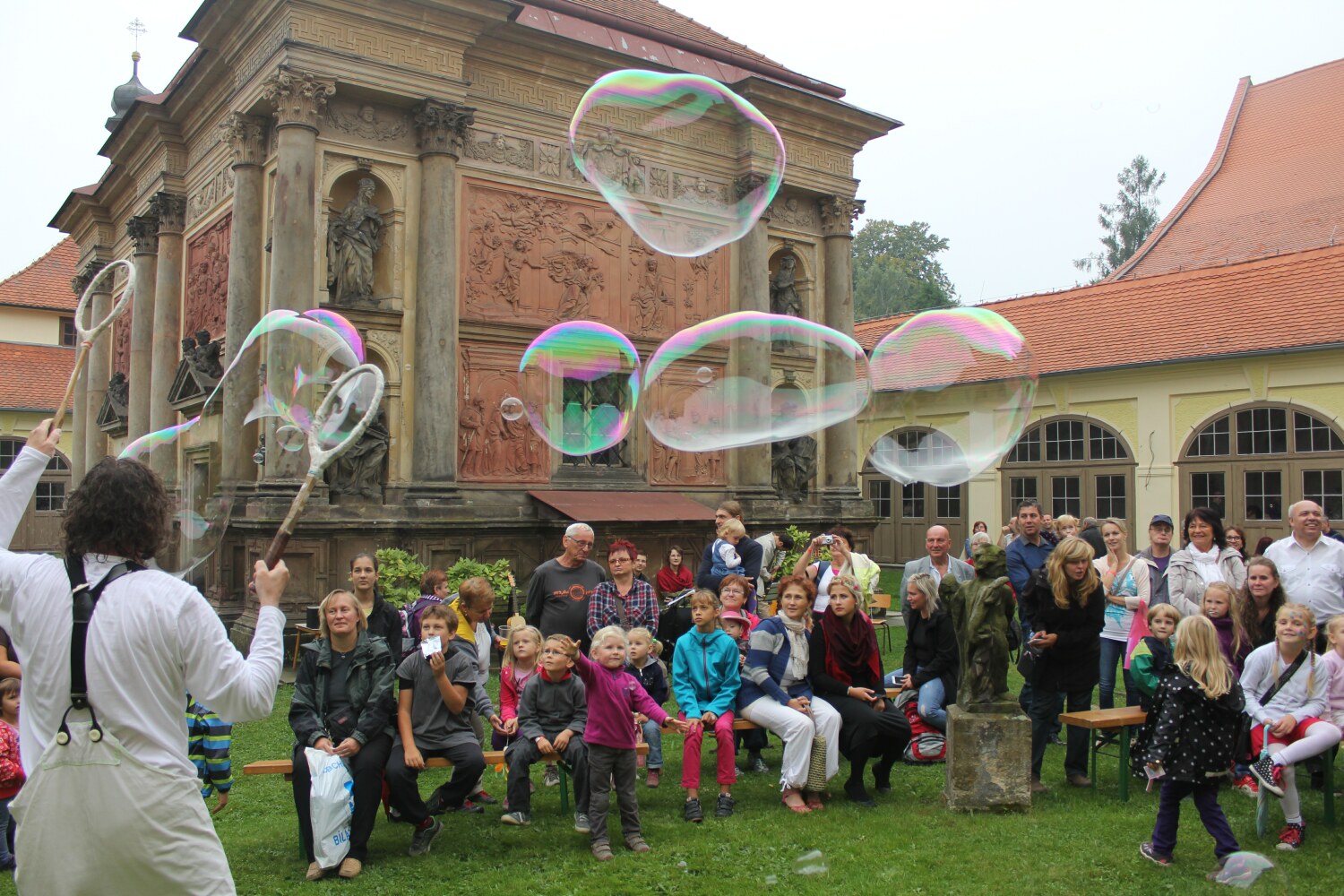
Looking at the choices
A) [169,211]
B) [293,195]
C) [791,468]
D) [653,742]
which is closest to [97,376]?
[169,211]

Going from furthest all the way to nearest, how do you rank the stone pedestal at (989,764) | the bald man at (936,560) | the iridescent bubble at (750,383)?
the iridescent bubble at (750,383), the bald man at (936,560), the stone pedestal at (989,764)

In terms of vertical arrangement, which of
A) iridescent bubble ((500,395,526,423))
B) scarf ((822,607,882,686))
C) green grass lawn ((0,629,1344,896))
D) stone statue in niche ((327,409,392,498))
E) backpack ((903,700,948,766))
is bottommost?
green grass lawn ((0,629,1344,896))

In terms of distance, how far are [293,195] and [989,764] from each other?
11.9 m

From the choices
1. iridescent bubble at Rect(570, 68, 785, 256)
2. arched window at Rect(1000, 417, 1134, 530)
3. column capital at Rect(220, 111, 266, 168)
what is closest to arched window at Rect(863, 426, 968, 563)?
arched window at Rect(1000, 417, 1134, 530)

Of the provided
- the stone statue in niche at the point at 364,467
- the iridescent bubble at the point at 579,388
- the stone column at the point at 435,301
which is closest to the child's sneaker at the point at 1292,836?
the iridescent bubble at the point at 579,388

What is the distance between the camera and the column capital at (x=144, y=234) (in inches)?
830

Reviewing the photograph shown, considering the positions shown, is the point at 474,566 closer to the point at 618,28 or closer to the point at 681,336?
the point at 681,336

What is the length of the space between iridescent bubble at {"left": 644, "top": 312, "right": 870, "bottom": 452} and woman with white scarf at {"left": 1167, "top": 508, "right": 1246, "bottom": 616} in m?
3.21

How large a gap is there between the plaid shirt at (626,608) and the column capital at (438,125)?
9.37 m

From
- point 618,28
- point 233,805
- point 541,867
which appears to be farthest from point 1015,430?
point 618,28

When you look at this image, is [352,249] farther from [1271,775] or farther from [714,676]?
[1271,775]

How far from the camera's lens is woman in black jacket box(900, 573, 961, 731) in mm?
8750

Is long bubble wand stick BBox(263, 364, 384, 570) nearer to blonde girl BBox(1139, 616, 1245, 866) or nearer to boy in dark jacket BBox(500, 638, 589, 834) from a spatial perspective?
boy in dark jacket BBox(500, 638, 589, 834)

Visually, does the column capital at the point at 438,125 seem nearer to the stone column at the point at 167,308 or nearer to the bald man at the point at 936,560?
the stone column at the point at 167,308
